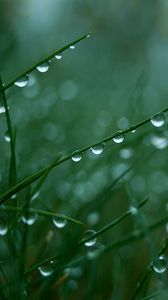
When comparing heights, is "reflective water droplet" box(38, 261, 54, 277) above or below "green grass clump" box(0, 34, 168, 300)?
below

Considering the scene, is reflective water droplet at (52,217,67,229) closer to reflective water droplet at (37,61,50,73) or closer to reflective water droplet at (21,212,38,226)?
Result: reflective water droplet at (21,212,38,226)

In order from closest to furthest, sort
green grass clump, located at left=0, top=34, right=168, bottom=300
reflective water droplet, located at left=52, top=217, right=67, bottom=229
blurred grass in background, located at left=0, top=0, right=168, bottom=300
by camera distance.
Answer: green grass clump, located at left=0, top=34, right=168, bottom=300, reflective water droplet, located at left=52, top=217, right=67, bottom=229, blurred grass in background, located at left=0, top=0, right=168, bottom=300

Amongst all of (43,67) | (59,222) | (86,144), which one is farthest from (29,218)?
(86,144)

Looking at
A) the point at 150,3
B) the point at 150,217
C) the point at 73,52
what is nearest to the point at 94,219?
the point at 150,217

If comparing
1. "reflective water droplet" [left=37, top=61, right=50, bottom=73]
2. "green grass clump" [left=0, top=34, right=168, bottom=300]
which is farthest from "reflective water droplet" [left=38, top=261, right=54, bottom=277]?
Result: "reflective water droplet" [left=37, top=61, right=50, bottom=73]

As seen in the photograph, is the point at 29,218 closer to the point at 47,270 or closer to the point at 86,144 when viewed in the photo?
the point at 47,270

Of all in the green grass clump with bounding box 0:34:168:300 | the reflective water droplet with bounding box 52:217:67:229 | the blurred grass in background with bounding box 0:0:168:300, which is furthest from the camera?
the blurred grass in background with bounding box 0:0:168:300

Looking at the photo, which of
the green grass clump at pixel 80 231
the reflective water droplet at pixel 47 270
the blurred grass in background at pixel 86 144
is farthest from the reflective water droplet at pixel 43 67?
the reflective water droplet at pixel 47 270

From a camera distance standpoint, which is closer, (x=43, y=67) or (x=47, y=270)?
(x=47, y=270)
